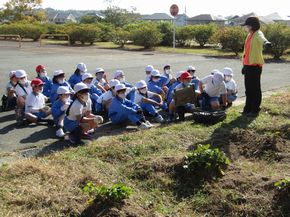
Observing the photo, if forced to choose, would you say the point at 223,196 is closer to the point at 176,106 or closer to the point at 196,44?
the point at 176,106

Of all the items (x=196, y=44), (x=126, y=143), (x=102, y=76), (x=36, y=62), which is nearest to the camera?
(x=126, y=143)

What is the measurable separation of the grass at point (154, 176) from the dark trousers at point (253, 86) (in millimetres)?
1296

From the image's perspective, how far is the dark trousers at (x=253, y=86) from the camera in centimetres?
768

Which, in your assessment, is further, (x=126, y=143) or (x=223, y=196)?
(x=126, y=143)

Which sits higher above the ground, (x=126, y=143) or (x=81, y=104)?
(x=81, y=104)

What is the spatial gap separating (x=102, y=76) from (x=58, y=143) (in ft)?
10.5

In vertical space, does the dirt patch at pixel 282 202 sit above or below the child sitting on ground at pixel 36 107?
below

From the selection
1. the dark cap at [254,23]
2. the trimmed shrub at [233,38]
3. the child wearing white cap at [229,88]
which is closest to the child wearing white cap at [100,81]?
the child wearing white cap at [229,88]

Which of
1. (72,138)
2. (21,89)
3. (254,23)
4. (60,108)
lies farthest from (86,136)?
(254,23)

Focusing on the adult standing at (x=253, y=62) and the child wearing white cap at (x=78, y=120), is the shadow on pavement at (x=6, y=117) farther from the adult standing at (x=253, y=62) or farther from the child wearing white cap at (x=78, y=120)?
the adult standing at (x=253, y=62)

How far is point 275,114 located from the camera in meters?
7.86

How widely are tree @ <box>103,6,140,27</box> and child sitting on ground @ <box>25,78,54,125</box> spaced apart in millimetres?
39011

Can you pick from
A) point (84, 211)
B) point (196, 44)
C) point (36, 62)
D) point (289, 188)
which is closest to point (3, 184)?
point (84, 211)

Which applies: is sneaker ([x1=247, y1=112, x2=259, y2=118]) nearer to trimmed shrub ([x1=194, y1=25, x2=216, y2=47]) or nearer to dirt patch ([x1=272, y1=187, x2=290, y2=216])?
dirt patch ([x1=272, y1=187, x2=290, y2=216])
